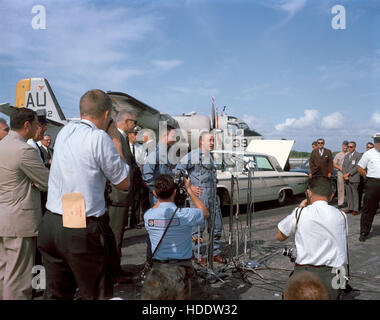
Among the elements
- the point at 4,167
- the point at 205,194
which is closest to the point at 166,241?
the point at 4,167

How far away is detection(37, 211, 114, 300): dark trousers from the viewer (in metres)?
1.97

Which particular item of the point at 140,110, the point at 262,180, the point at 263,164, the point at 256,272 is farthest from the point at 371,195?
the point at 140,110

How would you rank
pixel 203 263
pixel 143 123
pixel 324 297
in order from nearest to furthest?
pixel 324 297 < pixel 203 263 < pixel 143 123

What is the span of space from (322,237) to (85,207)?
1.84 meters

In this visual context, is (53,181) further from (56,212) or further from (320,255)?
(320,255)

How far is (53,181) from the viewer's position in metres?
2.11

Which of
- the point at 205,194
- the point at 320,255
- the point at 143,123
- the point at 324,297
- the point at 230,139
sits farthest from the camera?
the point at 143,123

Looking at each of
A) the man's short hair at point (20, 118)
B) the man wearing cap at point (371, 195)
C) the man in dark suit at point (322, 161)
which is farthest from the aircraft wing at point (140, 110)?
the man's short hair at point (20, 118)

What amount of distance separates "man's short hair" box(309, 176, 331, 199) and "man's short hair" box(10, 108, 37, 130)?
2.57 metres

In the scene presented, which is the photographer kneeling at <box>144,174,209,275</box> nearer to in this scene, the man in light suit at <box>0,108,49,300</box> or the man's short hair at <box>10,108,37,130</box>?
the man in light suit at <box>0,108,49,300</box>

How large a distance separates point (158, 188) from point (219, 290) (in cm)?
157

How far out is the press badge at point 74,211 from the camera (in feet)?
6.46

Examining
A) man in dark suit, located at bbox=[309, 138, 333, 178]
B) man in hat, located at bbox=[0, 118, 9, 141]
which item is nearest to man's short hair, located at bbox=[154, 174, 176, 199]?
man in hat, located at bbox=[0, 118, 9, 141]

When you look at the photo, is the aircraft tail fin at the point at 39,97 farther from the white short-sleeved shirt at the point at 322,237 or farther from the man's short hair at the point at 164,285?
the man's short hair at the point at 164,285
